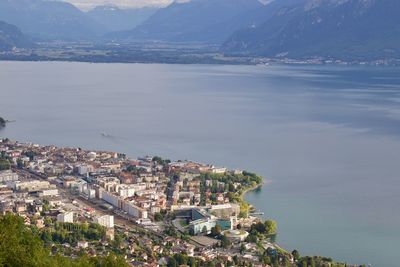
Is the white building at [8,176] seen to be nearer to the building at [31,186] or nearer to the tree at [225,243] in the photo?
the building at [31,186]

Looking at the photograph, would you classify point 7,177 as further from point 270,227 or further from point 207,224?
point 270,227

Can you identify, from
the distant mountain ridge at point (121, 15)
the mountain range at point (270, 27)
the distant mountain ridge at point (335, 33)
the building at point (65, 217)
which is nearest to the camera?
the building at point (65, 217)

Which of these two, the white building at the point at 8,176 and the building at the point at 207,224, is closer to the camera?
the building at the point at 207,224

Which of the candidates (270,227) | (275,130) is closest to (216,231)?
(270,227)

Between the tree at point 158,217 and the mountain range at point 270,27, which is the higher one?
the mountain range at point 270,27

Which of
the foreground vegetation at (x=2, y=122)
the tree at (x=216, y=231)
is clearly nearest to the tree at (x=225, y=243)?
the tree at (x=216, y=231)

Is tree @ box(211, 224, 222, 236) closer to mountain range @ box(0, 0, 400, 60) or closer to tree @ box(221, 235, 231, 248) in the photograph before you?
tree @ box(221, 235, 231, 248)

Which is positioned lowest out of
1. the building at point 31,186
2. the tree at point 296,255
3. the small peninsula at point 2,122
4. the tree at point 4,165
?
the small peninsula at point 2,122

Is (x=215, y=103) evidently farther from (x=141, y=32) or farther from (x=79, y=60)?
(x=141, y=32)
